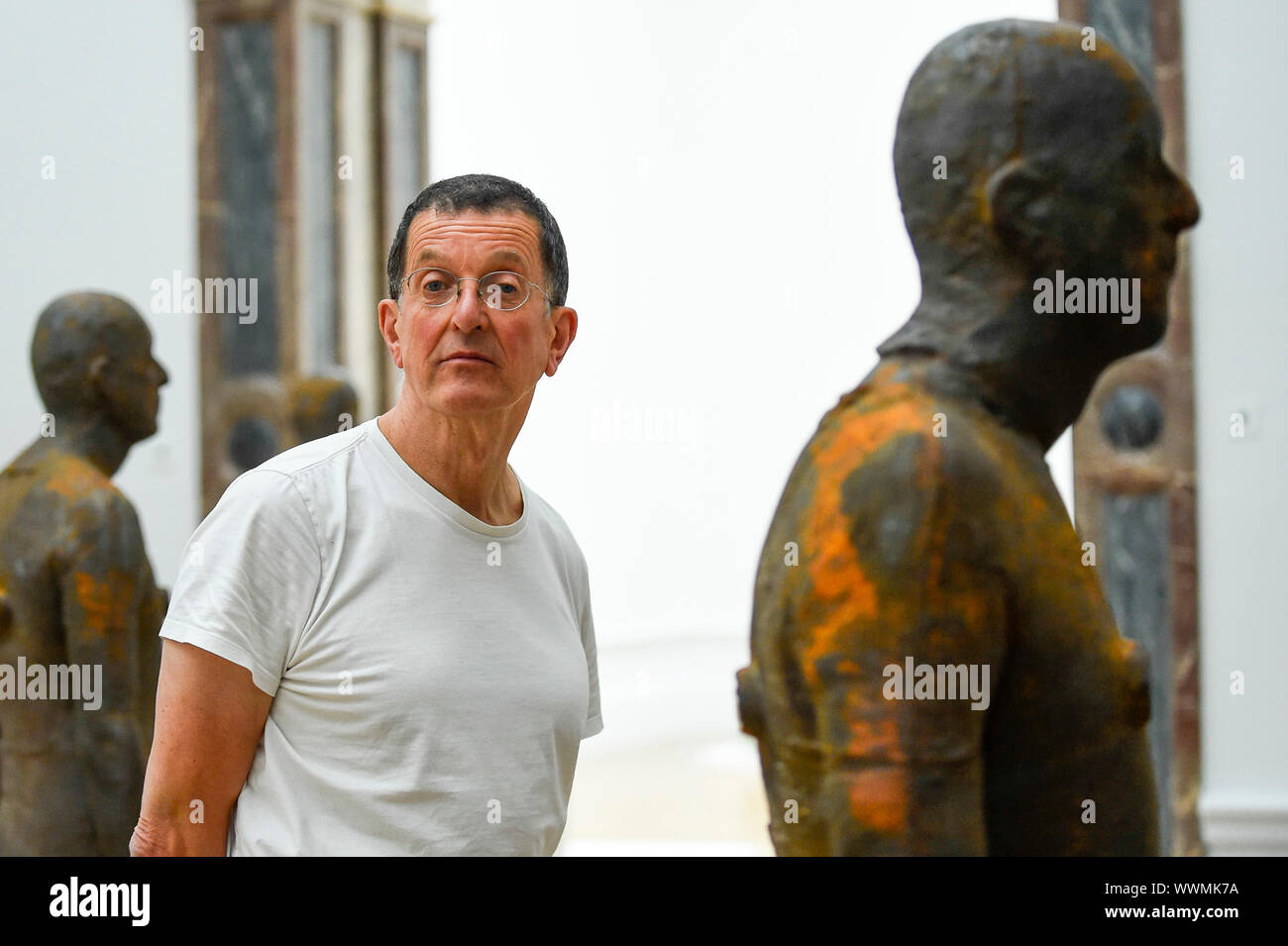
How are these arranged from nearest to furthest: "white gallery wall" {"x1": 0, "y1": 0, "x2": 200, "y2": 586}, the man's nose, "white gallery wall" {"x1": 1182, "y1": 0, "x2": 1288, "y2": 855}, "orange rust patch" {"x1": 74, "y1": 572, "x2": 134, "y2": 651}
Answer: the man's nose, "orange rust patch" {"x1": 74, "y1": 572, "x2": 134, "y2": 651}, "white gallery wall" {"x1": 1182, "y1": 0, "x2": 1288, "y2": 855}, "white gallery wall" {"x1": 0, "y1": 0, "x2": 200, "y2": 586}

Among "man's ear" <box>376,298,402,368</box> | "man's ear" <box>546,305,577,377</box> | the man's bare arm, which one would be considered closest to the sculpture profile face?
"man's ear" <box>546,305,577,377</box>

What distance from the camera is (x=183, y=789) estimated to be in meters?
1.79

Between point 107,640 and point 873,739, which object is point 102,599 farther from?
point 873,739

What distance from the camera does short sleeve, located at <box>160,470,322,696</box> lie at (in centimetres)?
174

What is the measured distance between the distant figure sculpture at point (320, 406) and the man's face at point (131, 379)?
161cm

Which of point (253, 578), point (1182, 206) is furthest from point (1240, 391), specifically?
point (253, 578)

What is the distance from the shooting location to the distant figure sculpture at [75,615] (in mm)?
3867

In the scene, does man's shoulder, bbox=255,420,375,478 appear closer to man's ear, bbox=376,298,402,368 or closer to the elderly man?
the elderly man

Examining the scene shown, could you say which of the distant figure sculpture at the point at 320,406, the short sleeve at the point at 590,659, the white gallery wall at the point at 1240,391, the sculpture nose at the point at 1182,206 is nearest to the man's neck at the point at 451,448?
the short sleeve at the point at 590,659

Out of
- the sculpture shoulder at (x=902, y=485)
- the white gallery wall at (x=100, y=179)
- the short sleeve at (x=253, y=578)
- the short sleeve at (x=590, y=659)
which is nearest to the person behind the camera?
the short sleeve at (x=253, y=578)

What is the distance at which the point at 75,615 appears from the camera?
3.87 m

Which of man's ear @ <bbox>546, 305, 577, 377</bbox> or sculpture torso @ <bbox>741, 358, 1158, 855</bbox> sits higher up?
man's ear @ <bbox>546, 305, 577, 377</bbox>

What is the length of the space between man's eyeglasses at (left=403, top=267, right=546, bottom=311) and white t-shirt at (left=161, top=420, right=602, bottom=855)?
0.21 m

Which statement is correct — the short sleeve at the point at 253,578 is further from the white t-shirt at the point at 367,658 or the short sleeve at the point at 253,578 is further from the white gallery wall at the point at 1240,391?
the white gallery wall at the point at 1240,391
